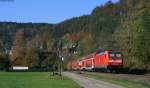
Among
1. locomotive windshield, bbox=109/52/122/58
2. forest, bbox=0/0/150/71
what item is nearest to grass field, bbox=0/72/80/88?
forest, bbox=0/0/150/71

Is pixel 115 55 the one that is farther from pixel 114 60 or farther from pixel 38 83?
pixel 38 83

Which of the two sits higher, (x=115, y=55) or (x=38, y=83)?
(x=115, y=55)

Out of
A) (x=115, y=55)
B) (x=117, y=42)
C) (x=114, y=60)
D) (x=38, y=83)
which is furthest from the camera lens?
(x=117, y=42)

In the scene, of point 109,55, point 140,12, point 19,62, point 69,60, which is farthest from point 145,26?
point 69,60

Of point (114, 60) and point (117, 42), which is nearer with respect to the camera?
point (114, 60)

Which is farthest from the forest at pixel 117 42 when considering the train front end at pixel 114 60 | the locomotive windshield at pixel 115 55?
the locomotive windshield at pixel 115 55

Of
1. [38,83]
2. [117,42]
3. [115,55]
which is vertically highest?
[117,42]

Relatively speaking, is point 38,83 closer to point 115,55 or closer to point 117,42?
point 115,55

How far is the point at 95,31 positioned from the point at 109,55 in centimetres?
11506

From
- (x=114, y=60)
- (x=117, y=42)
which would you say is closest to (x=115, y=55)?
(x=114, y=60)

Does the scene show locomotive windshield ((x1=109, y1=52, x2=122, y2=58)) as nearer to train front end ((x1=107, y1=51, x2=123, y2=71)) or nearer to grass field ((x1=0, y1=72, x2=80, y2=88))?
train front end ((x1=107, y1=51, x2=123, y2=71))

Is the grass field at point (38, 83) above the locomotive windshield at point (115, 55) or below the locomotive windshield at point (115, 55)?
below

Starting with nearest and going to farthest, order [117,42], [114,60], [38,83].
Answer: [38,83]
[114,60]
[117,42]

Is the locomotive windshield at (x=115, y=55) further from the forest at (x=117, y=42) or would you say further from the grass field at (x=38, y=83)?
the grass field at (x=38, y=83)
